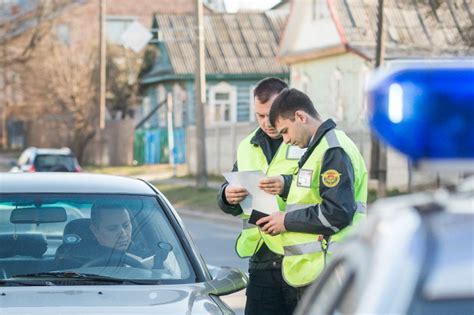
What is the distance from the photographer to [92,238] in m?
5.75

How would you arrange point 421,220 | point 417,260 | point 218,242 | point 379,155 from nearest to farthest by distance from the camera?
point 417,260 < point 421,220 < point 218,242 < point 379,155

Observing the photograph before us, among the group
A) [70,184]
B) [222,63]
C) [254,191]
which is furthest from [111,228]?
[222,63]

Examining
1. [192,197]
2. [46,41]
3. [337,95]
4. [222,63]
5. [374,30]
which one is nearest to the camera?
[192,197]

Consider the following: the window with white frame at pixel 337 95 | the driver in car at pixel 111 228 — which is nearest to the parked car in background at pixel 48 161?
the window with white frame at pixel 337 95

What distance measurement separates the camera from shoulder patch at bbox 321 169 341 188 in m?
5.05

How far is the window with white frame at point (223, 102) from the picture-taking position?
1970 inches

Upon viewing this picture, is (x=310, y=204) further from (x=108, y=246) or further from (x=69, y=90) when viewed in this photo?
(x=69, y=90)

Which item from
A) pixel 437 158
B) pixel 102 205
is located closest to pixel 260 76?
pixel 102 205

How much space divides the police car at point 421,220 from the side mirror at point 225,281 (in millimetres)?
3405

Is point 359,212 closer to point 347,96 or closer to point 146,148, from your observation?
point 347,96

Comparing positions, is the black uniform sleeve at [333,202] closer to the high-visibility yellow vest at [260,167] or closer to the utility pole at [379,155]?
the high-visibility yellow vest at [260,167]

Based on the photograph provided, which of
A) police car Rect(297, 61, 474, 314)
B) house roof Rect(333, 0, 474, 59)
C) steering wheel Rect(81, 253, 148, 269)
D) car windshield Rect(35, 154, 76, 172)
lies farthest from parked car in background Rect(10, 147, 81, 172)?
police car Rect(297, 61, 474, 314)

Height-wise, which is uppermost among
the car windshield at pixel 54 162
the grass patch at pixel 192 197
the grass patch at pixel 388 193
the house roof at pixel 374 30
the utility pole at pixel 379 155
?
the house roof at pixel 374 30

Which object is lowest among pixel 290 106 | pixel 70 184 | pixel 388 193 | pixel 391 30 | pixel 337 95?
pixel 388 193
